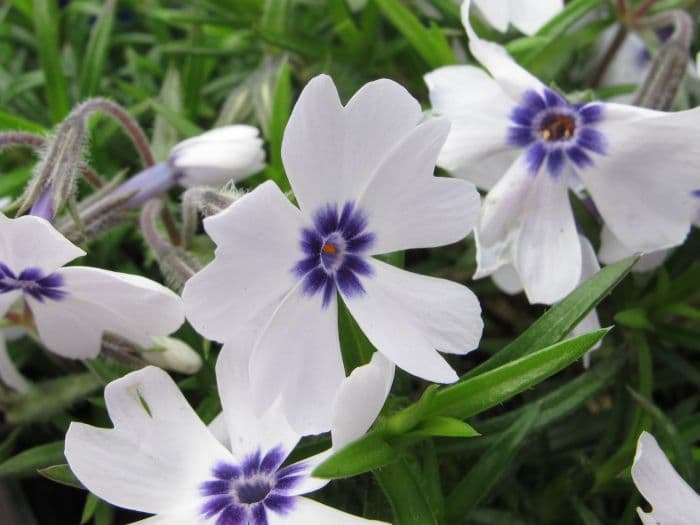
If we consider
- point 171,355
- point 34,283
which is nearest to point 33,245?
point 34,283

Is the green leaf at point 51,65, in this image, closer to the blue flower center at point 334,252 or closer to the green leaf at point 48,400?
the green leaf at point 48,400

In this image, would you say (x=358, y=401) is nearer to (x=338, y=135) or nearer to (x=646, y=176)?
(x=338, y=135)

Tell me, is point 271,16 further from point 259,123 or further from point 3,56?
point 3,56

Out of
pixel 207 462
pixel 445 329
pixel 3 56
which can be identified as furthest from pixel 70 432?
pixel 3 56

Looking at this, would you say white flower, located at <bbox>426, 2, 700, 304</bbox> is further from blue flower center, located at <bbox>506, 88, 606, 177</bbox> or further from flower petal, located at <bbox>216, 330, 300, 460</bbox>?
flower petal, located at <bbox>216, 330, 300, 460</bbox>

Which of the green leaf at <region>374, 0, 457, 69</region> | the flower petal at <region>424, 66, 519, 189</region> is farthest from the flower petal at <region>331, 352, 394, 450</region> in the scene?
the green leaf at <region>374, 0, 457, 69</region>

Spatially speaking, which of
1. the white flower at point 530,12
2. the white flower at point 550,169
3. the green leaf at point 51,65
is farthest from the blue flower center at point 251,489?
the green leaf at point 51,65
